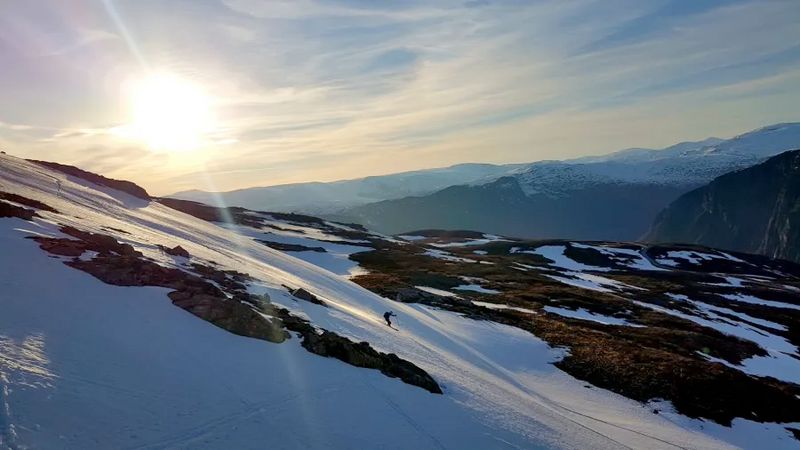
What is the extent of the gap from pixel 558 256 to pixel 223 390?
4625 inches

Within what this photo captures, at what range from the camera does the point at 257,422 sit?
42.4 feet

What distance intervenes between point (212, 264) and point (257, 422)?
59.7 feet

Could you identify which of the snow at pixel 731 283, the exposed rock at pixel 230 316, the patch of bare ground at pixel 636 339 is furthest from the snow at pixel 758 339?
the exposed rock at pixel 230 316

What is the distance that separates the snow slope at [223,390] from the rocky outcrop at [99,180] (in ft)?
120

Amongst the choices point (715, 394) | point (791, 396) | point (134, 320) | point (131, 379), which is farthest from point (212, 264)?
point (791, 396)

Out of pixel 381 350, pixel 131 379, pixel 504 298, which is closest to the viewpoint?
pixel 131 379

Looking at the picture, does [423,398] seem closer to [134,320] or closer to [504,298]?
[134,320]

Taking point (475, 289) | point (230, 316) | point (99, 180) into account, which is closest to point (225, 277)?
point (230, 316)

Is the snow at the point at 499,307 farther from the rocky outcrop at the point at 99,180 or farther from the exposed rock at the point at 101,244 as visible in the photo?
the rocky outcrop at the point at 99,180

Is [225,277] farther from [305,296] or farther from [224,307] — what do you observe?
[224,307]

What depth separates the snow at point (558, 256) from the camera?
11134 centimetres

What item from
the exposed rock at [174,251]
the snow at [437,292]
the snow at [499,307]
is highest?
the exposed rock at [174,251]

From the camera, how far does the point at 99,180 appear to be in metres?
62.0

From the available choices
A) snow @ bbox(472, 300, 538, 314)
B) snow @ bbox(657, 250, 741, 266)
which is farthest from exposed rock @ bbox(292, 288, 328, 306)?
snow @ bbox(657, 250, 741, 266)
